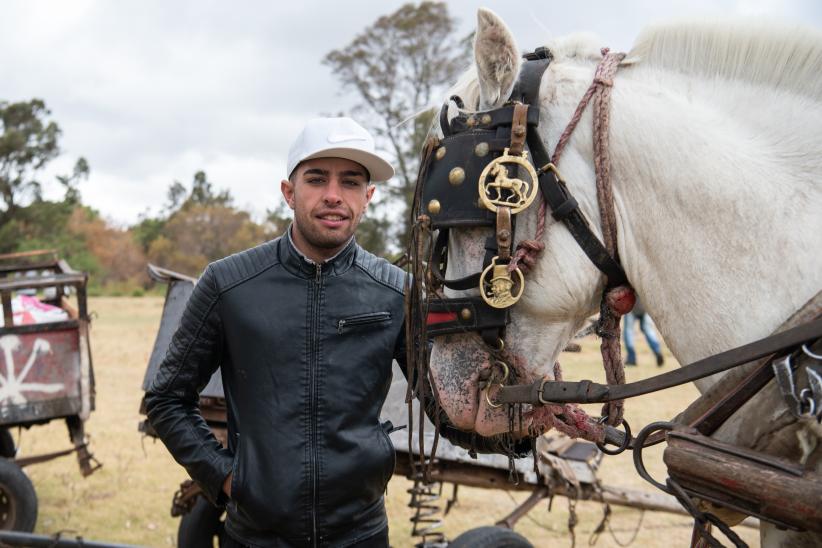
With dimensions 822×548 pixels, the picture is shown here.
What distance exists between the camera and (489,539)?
11.6 feet

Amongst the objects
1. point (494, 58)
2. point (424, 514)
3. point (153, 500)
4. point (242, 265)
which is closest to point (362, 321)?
point (242, 265)

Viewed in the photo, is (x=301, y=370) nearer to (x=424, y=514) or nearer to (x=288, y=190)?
(x=288, y=190)

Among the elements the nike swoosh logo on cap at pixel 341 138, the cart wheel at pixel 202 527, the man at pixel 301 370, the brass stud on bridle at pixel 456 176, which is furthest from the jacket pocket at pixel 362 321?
the cart wheel at pixel 202 527

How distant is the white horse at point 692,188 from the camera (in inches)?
54.6

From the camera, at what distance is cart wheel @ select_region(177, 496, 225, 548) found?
12.1 ft

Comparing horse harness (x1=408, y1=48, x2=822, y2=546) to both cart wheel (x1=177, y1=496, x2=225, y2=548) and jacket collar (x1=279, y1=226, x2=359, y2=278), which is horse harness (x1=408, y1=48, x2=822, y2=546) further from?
cart wheel (x1=177, y1=496, x2=225, y2=548)

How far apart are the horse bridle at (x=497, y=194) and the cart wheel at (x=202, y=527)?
8.77 ft

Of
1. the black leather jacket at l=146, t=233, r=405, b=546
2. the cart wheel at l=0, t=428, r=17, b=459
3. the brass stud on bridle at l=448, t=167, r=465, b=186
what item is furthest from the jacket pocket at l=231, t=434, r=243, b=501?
the cart wheel at l=0, t=428, r=17, b=459

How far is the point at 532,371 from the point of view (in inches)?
65.2

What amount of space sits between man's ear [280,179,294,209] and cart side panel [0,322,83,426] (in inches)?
139

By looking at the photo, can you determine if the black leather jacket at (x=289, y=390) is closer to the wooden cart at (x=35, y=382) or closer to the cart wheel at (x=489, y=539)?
the cart wheel at (x=489, y=539)

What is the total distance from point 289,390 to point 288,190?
27.5 inches

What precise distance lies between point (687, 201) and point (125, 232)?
170ft

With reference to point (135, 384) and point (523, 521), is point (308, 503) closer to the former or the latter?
point (523, 521)
